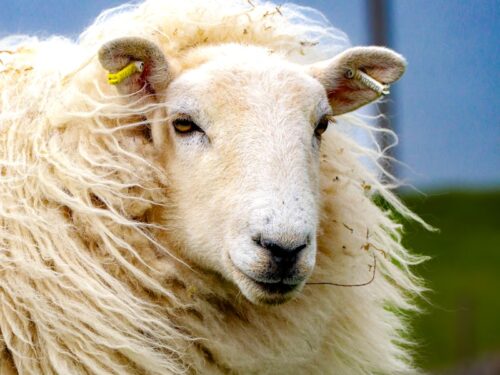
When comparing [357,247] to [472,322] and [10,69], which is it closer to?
[10,69]

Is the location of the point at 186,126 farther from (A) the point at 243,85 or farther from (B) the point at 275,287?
(B) the point at 275,287

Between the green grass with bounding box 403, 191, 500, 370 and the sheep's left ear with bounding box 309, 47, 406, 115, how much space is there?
4553 mm

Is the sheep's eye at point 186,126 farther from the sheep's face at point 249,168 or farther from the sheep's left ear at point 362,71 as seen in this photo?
the sheep's left ear at point 362,71

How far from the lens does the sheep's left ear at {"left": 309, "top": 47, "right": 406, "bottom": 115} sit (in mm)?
→ 3148

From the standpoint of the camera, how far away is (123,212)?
9.62ft

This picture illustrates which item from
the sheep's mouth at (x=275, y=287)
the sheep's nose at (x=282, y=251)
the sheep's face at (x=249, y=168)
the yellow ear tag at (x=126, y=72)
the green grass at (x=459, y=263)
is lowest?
the green grass at (x=459, y=263)

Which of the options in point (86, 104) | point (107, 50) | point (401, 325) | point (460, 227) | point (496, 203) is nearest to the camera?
point (107, 50)

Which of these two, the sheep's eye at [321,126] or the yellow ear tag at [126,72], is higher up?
the yellow ear tag at [126,72]

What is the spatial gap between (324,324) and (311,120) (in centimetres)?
82

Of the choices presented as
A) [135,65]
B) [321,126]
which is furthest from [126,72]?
[321,126]

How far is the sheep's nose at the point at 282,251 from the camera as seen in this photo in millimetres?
2496

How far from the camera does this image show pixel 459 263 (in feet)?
33.5

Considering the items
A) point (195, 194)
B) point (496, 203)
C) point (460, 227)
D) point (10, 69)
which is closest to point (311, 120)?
point (195, 194)

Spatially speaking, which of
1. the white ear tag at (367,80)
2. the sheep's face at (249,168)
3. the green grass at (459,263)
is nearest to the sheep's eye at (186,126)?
the sheep's face at (249,168)
